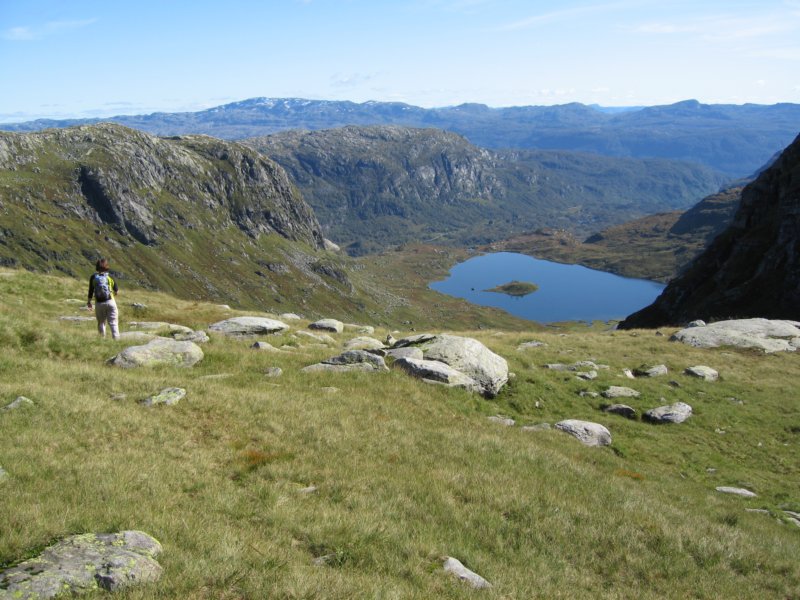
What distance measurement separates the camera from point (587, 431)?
72.5ft

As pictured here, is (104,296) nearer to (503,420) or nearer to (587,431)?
(503,420)

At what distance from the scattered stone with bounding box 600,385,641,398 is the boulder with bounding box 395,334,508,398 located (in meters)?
6.18

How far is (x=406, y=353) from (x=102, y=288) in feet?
48.2

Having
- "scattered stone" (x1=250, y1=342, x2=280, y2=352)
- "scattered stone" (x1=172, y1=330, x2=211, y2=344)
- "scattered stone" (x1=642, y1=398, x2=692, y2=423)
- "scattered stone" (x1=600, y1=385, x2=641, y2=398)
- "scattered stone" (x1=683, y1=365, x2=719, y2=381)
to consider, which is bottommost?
"scattered stone" (x1=683, y1=365, x2=719, y2=381)

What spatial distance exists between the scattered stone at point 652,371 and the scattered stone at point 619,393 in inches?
199

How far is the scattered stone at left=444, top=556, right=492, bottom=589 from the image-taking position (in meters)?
9.45

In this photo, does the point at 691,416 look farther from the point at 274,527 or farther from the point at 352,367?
the point at 274,527

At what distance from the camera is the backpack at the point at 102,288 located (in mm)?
23047

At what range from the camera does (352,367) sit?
2327cm

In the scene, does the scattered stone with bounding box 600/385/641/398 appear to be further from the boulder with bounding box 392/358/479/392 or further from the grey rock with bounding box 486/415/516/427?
the boulder with bounding box 392/358/479/392

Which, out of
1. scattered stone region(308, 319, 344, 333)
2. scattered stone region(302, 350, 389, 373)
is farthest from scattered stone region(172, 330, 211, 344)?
scattered stone region(308, 319, 344, 333)

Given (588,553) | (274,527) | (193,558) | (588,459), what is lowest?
(588,459)

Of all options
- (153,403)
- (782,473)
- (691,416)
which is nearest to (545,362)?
(691,416)

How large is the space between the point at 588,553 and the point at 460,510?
304 centimetres
